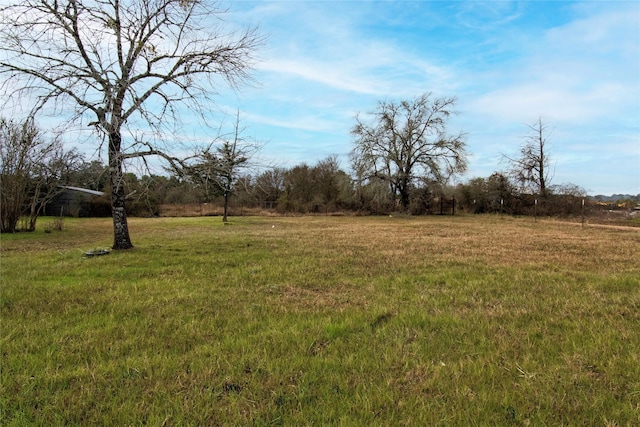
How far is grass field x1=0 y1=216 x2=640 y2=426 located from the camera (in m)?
2.35

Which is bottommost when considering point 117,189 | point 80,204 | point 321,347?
point 321,347

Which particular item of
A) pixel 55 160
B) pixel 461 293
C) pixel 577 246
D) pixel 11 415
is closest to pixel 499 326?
pixel 461 293

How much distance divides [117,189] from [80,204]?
2891cm

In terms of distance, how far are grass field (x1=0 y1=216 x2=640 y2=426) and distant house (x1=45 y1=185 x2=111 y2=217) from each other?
30069mm

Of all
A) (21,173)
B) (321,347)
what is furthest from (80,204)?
(321,347)

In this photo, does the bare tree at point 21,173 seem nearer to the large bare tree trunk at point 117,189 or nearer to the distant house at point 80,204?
the large bare tree trunk at point 117,189

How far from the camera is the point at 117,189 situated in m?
9.02

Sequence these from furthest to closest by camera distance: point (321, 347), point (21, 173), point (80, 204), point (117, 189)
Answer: point (80, 204)
point (21, 173)
point (117, 189)
point (321, 347)

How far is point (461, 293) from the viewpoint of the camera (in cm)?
512

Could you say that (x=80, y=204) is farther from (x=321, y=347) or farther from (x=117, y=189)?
(x=321, y=347)

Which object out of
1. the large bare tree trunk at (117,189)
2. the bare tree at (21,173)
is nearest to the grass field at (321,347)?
the large bare tree trunk at (117,189)

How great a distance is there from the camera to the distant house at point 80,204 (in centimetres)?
3272

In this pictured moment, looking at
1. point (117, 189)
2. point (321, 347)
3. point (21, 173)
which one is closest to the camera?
point (321, 347)

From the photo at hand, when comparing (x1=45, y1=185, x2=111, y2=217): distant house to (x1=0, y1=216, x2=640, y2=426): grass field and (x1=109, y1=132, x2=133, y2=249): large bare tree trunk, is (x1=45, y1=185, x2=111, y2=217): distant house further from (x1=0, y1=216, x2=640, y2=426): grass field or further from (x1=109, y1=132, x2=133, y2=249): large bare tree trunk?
(x1=0, y1=216, x2=640, y2=426): grass field
